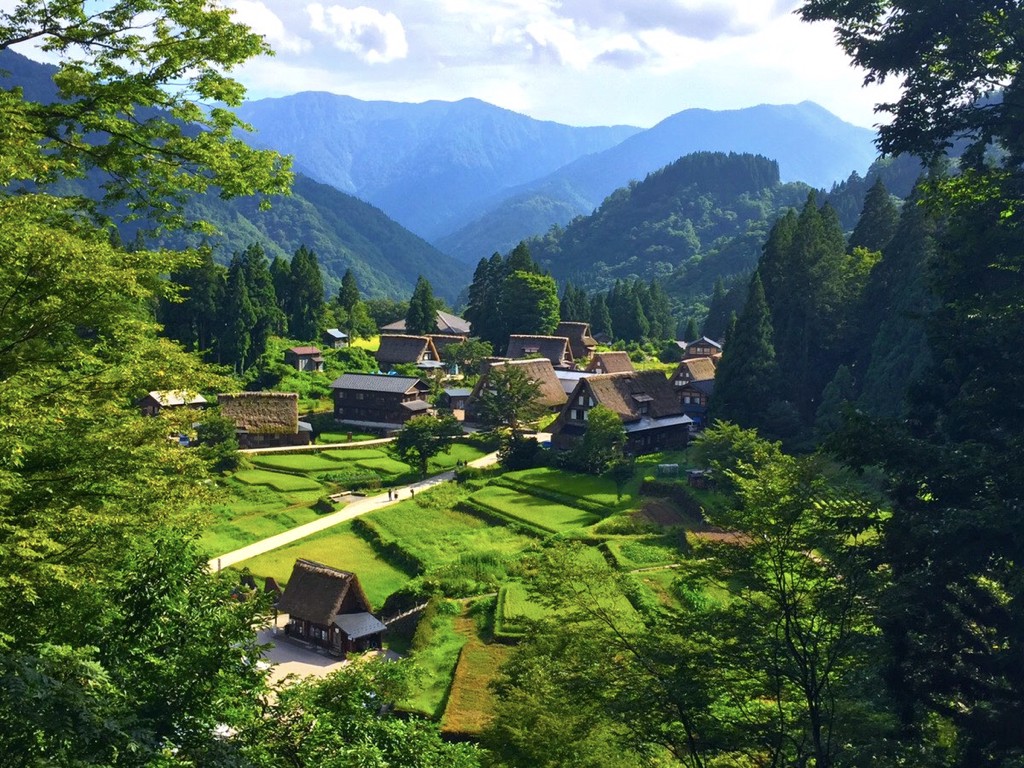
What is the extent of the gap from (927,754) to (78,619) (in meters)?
13.1

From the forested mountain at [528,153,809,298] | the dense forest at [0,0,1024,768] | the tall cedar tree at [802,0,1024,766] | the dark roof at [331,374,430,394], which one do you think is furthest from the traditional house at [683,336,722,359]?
the forested mountain at [528,153,809,298]

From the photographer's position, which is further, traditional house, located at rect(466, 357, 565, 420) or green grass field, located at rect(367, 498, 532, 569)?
traditional house, located at rect(466, 357, 565, 420)

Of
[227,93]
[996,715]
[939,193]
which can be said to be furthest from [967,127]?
[227,93]

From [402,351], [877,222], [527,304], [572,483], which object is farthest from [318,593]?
[877,222]

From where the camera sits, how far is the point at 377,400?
57.5 m

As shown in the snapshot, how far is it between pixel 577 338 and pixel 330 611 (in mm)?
51776

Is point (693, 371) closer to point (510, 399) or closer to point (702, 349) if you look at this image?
point (702, 349)

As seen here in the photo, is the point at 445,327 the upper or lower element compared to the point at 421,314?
lower

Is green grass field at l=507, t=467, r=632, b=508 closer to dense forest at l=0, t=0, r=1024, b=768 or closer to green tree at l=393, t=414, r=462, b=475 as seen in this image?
green tree at l=393, t=414, r=462, b=475

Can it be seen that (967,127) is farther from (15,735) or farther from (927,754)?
(15,735)

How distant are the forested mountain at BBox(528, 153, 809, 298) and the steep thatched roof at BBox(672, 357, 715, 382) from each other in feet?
290

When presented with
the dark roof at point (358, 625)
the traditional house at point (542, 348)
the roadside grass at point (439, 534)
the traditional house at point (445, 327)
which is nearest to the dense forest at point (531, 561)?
the dark roof at point (358, 625)

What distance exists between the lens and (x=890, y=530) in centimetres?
1379

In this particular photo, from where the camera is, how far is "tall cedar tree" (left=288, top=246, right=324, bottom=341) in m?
71.0
